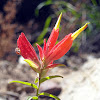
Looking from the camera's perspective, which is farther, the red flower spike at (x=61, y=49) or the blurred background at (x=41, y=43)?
the blurred background at (x=41, y=43)

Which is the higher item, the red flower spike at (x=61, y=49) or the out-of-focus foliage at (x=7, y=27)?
the out-of-focus foliage at (x=7, y=27)

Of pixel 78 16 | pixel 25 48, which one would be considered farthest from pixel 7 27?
pixel 25 48

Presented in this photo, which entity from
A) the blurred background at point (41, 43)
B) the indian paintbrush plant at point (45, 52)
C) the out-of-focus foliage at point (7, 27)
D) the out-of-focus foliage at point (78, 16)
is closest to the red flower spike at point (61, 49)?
the indian paintbrush plant at point (45, 52)

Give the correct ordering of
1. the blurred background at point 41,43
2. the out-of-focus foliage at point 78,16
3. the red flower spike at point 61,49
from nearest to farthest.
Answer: the red flower spike at point 61,49, the blurred background at point 41,43, the out-of-focus foliage at point 78,16

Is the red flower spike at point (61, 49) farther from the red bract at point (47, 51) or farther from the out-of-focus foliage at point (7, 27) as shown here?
the out-of-focus foliage at point (7, 27)

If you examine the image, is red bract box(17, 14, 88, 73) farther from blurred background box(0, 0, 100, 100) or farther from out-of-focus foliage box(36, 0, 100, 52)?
out-of-focus foliage box(36, 0, 100, 52)

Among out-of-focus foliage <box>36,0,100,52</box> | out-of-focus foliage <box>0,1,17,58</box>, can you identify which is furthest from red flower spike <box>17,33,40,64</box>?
out-of-focus foliage <box>0,1,17,58</box>

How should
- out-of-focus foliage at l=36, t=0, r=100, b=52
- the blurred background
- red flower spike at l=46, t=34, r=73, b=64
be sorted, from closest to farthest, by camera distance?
red flower spike at l=46, t=34, r=73, b=64, the blurred background, out-of-focus foliage at l=36, t=0, r=100, b=52

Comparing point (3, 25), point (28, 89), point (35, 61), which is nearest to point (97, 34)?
point (3, 25)

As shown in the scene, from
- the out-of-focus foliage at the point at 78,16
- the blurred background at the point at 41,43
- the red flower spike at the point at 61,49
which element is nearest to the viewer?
the red flower spike at the point at 61,49
